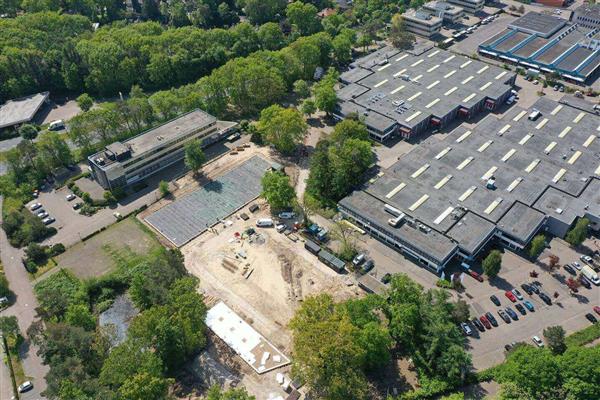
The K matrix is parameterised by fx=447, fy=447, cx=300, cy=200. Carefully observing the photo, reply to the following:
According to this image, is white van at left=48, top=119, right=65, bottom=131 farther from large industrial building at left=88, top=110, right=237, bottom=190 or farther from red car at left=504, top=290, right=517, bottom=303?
red car at left=504, top=290, right=517, bottom=303

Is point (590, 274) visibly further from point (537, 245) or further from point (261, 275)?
point (261, 275)

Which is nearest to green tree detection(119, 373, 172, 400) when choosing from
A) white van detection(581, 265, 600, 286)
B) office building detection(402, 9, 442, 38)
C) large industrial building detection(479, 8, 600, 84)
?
white van detection(581, 265, 600, 286)

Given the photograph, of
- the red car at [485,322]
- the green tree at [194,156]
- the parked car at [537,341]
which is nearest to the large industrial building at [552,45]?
the parked car at [537,341]

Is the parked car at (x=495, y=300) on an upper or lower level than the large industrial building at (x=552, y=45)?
lower

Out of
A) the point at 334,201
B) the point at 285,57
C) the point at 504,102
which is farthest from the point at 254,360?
the point at 504,102

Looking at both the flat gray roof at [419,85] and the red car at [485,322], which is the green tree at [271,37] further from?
the red car at [485,322]

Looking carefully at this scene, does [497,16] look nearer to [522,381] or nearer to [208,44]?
[208,44]
